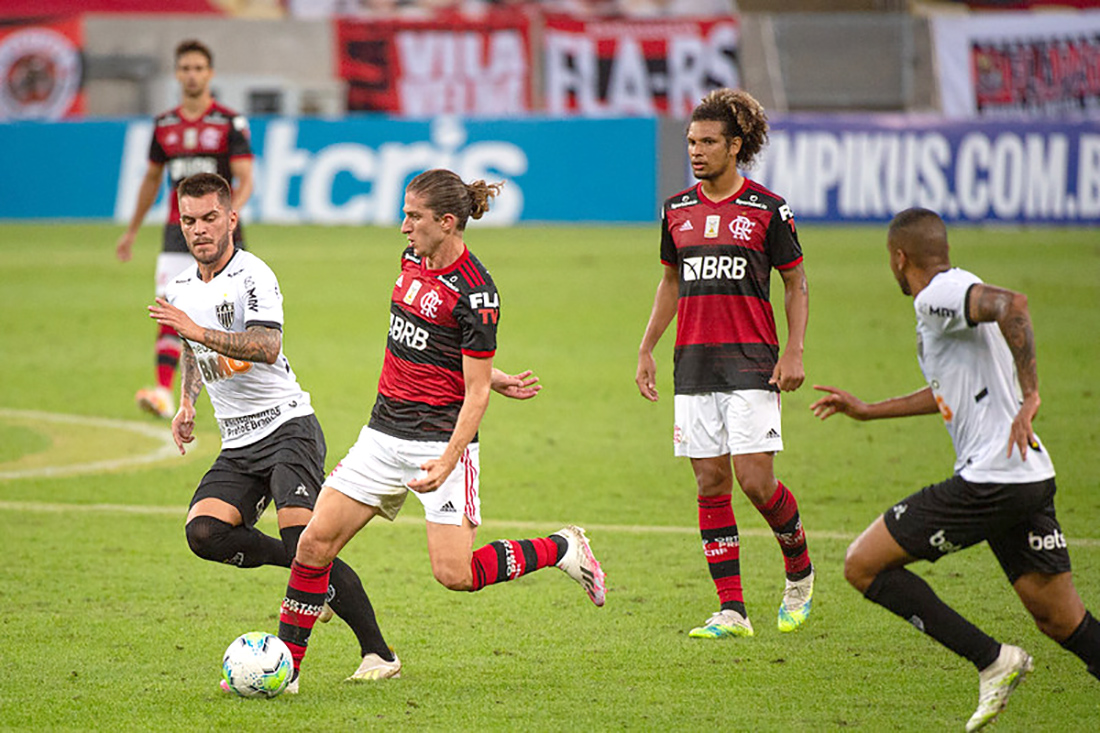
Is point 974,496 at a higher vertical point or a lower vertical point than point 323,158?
lower

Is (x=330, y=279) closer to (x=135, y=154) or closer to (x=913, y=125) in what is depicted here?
(x=135, y=154)

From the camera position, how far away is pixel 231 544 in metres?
6.41

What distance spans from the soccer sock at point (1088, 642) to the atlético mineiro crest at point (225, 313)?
3.58 meters

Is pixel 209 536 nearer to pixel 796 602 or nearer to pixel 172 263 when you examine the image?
→ pixel 796 602

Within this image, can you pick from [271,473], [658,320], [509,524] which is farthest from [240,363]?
[509,524]

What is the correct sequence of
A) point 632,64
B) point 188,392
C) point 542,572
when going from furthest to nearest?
point 632,64, point 542,572, point 188,392

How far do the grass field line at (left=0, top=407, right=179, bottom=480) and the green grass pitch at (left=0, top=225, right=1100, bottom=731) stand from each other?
0.14 ft

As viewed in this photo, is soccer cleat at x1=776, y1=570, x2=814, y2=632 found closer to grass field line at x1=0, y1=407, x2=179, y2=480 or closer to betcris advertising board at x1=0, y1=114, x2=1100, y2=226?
grass field line at x1=0, y1=407, x2=179, y2=480

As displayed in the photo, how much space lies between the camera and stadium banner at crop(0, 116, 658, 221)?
2747 centimetres

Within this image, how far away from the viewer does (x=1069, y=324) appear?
1791cm

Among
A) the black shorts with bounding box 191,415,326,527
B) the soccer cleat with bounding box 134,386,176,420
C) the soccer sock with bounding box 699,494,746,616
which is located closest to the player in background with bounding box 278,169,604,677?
the black shorts with bounding box 191,415,326,527

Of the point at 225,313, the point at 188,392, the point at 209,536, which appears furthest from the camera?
the point at 188,392

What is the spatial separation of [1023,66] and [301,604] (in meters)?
33.2

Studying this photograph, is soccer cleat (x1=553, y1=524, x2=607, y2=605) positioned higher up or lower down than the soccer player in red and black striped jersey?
lower down
